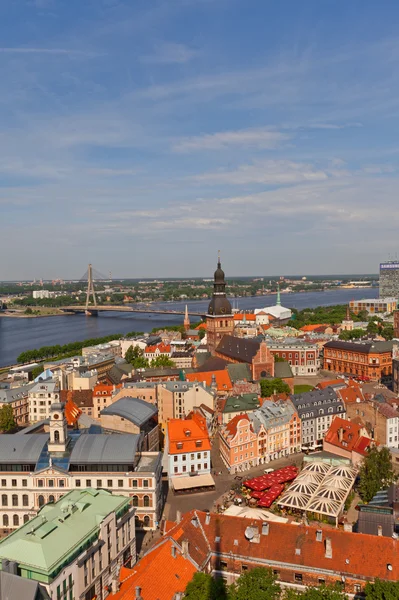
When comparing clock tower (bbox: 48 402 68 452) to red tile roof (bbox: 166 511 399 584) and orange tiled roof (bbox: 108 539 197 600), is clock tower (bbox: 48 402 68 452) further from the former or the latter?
orange tiled roof (bbox: 108 539 197 600)

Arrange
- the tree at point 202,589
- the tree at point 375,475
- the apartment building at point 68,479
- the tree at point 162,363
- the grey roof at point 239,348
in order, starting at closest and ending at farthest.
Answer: the tree at point 202,589
the apartment building at point 68,479
the tree at point 375,475
the grey roof at point 239,348
the tree at point 162,363

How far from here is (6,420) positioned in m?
62.2

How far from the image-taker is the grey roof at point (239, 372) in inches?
2960

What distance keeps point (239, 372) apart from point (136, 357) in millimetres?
31272

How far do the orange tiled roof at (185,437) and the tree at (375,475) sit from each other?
13.4 metres

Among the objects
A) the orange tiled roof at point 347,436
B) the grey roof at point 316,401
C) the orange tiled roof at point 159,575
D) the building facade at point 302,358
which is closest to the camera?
the orange tiled roof at point 159,575

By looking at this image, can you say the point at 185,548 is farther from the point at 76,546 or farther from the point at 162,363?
the point at 162,363

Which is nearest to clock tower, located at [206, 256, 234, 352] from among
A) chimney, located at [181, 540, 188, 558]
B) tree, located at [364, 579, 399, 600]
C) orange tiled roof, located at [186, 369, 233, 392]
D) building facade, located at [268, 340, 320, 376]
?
building facade, located at [268, 340, 320, 376]

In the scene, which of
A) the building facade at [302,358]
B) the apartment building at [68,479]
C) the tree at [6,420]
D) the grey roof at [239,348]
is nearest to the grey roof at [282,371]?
the grey roof at [239,348]

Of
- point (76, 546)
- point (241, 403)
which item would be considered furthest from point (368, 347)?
point (76, 546)

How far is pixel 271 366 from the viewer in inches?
3081

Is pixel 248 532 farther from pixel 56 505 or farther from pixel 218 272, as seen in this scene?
pixel 218 272

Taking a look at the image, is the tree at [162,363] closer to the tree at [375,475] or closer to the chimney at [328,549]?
the tree at [375,475]

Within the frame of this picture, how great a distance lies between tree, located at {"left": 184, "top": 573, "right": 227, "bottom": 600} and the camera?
2377 centimetres
